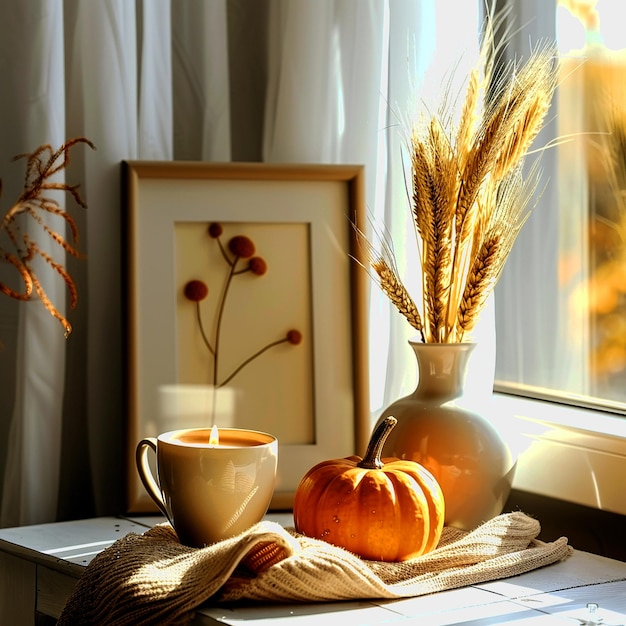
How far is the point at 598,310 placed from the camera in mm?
1353

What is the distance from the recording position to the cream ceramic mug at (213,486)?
3.18 feet

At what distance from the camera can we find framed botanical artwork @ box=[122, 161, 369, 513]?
1.29 meters

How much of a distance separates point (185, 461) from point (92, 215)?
0.47m

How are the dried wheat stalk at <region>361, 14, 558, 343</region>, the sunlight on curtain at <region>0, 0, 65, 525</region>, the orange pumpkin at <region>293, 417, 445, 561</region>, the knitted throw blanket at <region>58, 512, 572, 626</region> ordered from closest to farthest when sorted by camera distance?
the knitted throw blanket at <region>58, 512, 572, 626</region> < the orange pumpkin at <region>293, 417, 445, 561</region> < the dried wheat stalk at <region>361, 14, 558, 343</region> < the sunlight on curtain at <region>0, 0, 65, 525</region>

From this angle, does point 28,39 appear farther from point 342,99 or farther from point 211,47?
point 342,99

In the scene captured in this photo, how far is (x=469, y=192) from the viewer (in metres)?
1.11

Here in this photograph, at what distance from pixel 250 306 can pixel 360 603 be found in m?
0.52

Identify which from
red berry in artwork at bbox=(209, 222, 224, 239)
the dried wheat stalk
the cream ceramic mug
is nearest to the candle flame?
the cream ceramic mug

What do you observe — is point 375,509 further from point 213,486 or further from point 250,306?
point 250,306

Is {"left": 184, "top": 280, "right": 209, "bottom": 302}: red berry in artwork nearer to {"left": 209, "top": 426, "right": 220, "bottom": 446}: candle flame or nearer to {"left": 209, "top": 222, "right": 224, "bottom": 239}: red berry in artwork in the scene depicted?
{"left": 209, "top": 222, "right": 224, "bottom": 239}: red berry in artwork

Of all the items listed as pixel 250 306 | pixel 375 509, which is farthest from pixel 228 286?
pixel 375 509

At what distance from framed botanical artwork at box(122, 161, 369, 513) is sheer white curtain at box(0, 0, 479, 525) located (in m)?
0.05

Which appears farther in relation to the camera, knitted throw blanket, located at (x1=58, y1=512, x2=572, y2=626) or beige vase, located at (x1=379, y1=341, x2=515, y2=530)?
beige vase, located at (x1=379, y1=341, x2=515, y2=530)

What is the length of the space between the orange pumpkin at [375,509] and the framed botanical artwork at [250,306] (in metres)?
0.30
